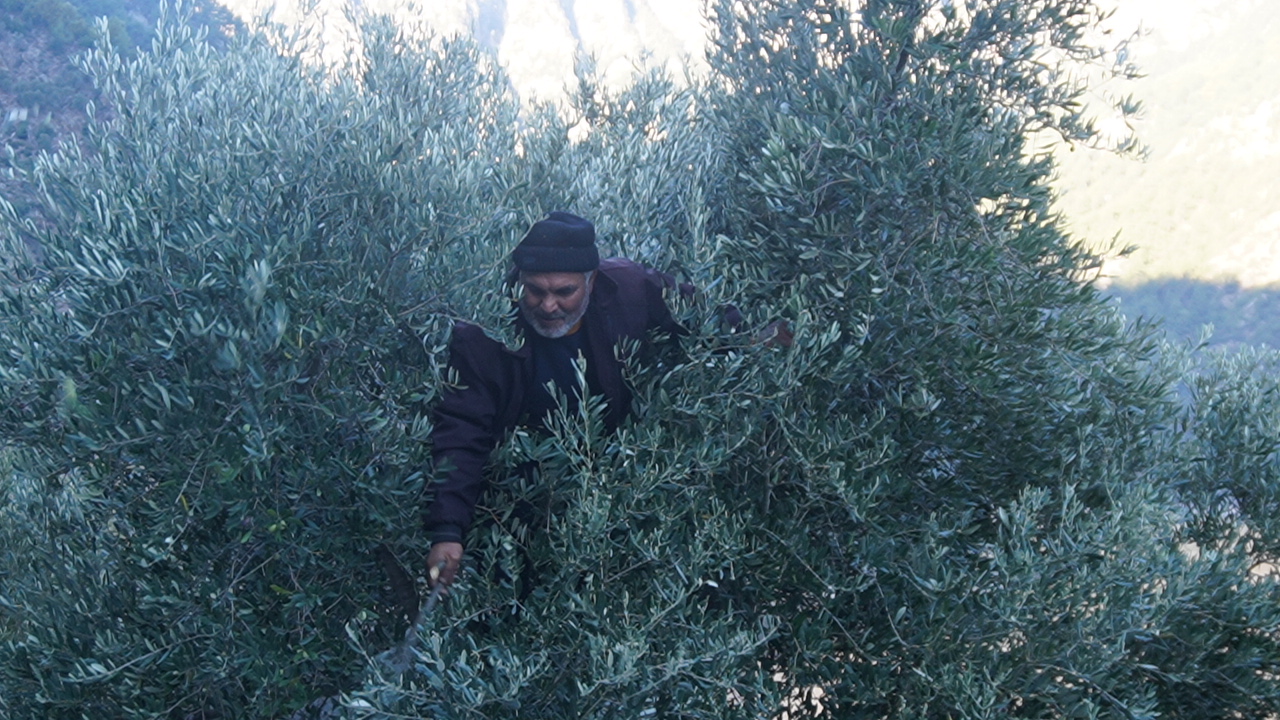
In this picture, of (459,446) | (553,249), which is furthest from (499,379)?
(553,249)

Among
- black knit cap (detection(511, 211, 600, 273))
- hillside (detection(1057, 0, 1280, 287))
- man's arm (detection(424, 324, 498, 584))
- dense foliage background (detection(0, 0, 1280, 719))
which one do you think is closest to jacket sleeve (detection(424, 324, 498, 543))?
man's arm (detection(424, 324, 498, 584))

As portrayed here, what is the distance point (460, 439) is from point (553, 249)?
1225 mm

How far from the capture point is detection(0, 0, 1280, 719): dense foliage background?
193 inches

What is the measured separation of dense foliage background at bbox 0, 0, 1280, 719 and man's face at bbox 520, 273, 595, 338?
0.73ft

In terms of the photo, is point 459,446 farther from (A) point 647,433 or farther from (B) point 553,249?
(B) point 553,249

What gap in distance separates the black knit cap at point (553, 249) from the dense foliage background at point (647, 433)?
0.18 meters

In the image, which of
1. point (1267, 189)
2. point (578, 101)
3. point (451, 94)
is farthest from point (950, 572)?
point (1267, 189)

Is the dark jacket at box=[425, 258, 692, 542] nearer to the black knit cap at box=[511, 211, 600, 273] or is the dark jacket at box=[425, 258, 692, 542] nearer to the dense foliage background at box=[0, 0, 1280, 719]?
the dense foliage background at box=[0, 0, 1280, 719]

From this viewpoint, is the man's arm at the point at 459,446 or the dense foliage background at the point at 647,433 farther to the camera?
the man's arm at the point at 459,446

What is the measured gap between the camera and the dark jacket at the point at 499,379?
5.31 meters

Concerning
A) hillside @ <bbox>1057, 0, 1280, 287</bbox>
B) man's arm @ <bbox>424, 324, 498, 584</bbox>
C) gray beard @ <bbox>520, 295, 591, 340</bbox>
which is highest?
hillside @ <bbox>1057, 0, 1280, 287</bbox>

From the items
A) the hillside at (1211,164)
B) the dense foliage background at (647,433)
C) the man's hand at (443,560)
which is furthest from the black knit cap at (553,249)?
the hillside at (1211,164)

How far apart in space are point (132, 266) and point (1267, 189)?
205ft

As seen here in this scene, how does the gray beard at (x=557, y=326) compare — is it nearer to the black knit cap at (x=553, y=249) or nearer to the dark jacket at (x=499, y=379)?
the dark jacket at (x=499, y=379)
